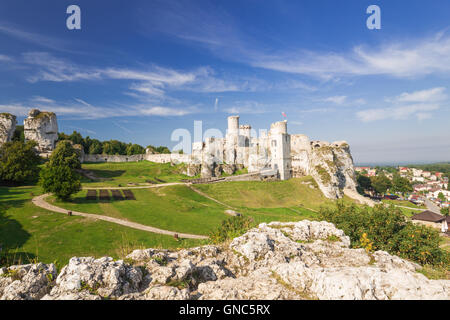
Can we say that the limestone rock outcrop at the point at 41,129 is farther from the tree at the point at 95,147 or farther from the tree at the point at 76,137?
the tree at the point at 95,147

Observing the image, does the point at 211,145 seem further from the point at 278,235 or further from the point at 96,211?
the point at 278,235

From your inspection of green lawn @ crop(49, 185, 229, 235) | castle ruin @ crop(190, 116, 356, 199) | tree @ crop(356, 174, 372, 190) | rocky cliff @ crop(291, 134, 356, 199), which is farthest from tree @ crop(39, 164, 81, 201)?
tree @ crop(356, 174, 372, 190)

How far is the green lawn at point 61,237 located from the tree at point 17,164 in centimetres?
1776

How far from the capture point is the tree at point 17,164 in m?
38.5

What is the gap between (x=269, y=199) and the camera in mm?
48688

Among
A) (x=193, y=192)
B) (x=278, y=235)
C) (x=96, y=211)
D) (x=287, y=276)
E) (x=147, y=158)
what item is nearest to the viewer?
(x=287, y=276)

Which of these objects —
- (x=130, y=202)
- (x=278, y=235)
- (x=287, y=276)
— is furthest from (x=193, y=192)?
(x=287, y=276)

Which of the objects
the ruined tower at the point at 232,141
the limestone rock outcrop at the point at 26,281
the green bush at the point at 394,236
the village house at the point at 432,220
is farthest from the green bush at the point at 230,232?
the ruined tower at the point at 232,141

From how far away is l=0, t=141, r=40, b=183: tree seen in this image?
38.5 meters

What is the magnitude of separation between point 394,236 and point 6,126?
261 feet

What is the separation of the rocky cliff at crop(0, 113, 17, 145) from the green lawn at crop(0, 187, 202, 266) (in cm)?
4196

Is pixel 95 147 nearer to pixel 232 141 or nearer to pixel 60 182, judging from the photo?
pixel 232 141

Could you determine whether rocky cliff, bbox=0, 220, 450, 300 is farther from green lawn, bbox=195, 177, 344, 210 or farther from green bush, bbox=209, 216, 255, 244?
green lawn, bbox=195, 177, 344, 210
